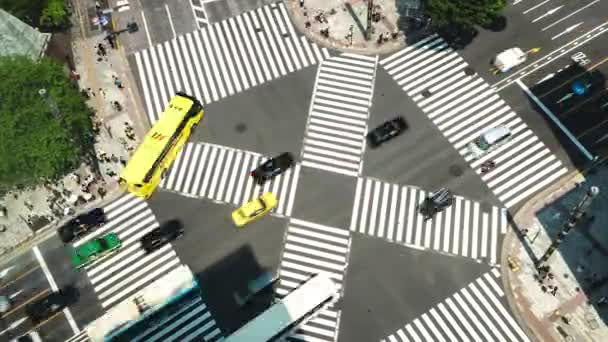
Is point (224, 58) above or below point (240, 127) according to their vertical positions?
above

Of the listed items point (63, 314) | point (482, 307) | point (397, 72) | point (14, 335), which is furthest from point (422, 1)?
point (14, 335)

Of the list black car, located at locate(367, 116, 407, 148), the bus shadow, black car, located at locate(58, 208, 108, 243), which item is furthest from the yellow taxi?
black car, located at locate(58, 208, 108, 243)

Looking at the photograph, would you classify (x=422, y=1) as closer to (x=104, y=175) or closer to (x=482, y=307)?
(x=482, y=307)

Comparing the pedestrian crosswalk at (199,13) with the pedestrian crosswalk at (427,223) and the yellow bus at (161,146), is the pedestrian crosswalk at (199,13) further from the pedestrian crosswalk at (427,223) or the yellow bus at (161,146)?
the pedestrian crosswalk at (427,223)

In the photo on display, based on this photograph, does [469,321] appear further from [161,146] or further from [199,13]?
[199,13]

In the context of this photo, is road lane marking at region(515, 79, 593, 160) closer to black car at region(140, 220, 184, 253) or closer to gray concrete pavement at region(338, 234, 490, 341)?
gray concrete pavement at region(338, 234, 490, 341)

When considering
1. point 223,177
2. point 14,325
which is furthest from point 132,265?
point 223,177

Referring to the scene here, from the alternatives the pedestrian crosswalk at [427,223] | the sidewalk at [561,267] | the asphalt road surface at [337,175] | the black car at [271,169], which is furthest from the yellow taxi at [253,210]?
the sidewalk at [561,267]
